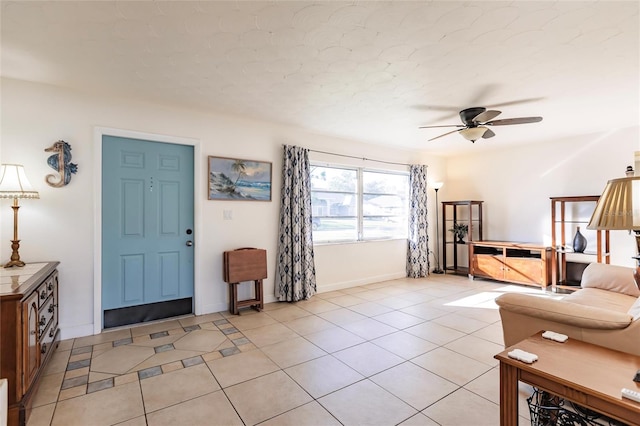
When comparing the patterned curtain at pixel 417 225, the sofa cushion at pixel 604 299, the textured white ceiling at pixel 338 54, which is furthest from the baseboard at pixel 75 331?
the patterned curtain at pixel 417 225

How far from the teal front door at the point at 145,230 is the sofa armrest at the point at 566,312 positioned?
3344mm

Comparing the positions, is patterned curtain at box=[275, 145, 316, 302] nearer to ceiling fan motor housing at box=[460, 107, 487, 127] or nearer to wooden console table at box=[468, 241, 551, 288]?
ceiling fan motor housing at box=[460, 107, 487, 127]

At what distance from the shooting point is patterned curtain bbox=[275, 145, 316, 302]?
14.0ft

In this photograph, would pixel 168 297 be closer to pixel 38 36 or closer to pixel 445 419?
pixel 38 36

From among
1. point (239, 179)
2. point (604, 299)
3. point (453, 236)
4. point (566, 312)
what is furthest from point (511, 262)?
point (239, 179)

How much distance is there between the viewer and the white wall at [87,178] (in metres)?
2.84

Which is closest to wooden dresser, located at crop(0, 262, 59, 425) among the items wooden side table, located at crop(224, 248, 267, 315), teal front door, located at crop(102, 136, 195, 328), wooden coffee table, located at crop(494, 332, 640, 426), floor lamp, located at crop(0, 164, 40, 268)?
floor lamp, located at crop(0, 164, 40, 268)

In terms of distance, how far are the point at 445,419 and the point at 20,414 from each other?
249 centimetres

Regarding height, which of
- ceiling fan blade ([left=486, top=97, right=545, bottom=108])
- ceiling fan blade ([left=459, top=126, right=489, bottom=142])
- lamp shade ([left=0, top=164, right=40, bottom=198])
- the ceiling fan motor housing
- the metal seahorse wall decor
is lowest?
lamp shade ([left=0, top=164, right=40, bottom=198])

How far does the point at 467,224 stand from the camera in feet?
20.5

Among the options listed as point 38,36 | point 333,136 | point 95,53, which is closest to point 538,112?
Result: point 333,136

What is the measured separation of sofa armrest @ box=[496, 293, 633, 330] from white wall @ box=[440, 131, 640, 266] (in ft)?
11.8

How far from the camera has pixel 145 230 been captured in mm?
3445

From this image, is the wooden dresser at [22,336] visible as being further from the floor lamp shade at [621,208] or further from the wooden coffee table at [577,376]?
the floor lamp shade at [621,208]
